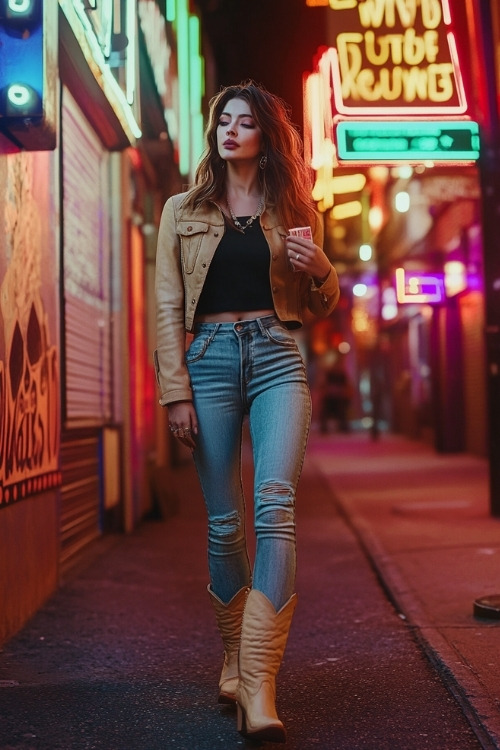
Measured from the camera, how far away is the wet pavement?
3.12 metres

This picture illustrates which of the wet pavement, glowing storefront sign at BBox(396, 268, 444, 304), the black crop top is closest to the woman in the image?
the black crop top

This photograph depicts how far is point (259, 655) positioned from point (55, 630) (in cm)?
200

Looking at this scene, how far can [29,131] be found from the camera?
406 centimetres

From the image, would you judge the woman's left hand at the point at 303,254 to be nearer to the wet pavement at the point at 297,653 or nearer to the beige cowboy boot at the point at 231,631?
the beige cowboy boot at the point at 231,631

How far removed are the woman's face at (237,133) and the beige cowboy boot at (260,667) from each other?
1.43 meters

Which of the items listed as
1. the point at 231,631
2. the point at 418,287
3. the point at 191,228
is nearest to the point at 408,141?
the point at 418,287

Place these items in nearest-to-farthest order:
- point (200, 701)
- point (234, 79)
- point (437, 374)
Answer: point (200, 701) < point (437, 374) < point (234, 79)

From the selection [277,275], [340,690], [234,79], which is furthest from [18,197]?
[234,79]

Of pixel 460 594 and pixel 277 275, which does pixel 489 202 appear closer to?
pixel 460 594

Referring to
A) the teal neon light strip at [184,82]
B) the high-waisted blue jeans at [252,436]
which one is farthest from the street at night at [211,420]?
the teal neon light strip at [184,82]

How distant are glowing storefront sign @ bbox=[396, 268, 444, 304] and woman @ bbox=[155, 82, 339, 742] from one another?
3735 millimetres

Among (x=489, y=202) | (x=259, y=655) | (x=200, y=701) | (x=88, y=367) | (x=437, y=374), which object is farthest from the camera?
(x=437, y=374)

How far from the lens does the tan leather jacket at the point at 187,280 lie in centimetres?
322

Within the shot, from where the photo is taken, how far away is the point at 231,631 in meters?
3.32
